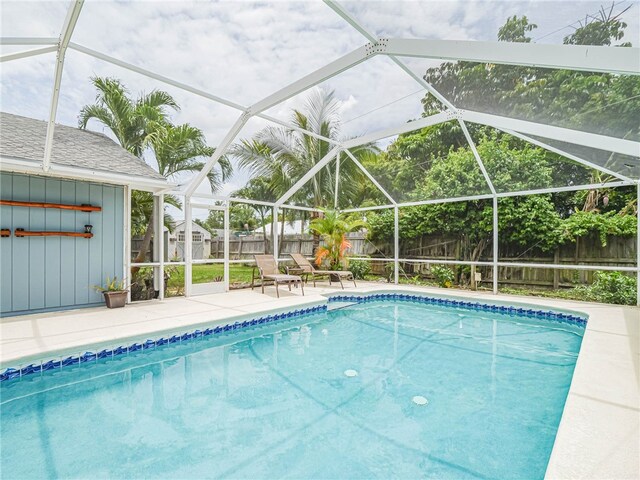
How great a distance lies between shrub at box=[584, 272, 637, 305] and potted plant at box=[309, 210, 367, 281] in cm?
622

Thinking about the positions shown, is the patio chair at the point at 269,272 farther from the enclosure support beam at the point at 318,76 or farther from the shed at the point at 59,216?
the enclosure support beam at the point at 318,76

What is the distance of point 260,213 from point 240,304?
23.7 feet

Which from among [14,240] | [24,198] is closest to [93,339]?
[14,240]

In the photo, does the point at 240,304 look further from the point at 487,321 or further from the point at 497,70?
the point at 497,70

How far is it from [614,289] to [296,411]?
27.6 ft

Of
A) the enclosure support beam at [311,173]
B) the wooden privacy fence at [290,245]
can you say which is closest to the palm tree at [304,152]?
the enclosure support beam at [311,173]

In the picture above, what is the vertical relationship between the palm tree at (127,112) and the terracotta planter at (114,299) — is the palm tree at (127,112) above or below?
above

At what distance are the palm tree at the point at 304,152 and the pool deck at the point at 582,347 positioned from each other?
417 centimetres

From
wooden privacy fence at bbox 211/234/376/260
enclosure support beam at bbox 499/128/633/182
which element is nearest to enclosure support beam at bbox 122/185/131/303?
wooden privacy fence at bbox 211/234/376/260

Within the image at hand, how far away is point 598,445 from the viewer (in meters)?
2.12

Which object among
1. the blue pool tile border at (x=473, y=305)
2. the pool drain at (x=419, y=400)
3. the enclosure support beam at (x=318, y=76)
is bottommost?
the pool drain at (x=419, y=400)

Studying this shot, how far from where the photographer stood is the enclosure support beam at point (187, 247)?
8281 millimetres

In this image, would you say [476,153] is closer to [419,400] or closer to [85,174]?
[419,400]

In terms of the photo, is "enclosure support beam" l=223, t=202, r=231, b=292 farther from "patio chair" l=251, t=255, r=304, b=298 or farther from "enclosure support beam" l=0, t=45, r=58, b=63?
"enclosure support beam" l=0, t=45, r=58, b=63
